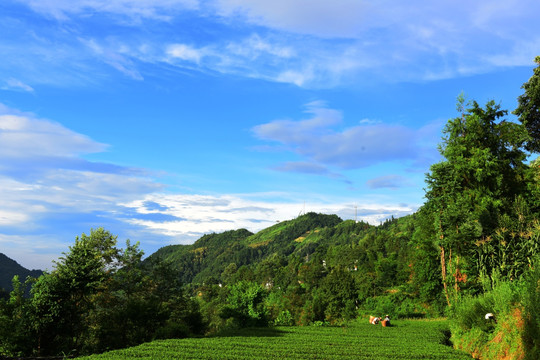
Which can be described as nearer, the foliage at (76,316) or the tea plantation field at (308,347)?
the tea plantation field at (308,347)

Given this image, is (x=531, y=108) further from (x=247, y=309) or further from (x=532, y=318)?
(x=247, y=309)

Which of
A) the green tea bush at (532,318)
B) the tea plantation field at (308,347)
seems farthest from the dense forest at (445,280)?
the tea plantation field at (308,347)

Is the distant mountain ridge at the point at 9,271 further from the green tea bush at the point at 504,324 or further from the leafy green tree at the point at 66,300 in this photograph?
the green tea bush at the point at 504,324

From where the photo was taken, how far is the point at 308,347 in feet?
63.1

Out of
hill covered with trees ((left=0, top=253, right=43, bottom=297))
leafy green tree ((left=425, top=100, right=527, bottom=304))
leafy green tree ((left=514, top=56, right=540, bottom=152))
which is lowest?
hill covered with trees ((left=0, top=253, right=43, bottom=297))

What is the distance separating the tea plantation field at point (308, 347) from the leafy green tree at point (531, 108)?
28.3 m

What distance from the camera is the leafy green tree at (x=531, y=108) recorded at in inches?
1544

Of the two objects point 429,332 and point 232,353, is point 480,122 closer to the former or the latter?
point 429,332

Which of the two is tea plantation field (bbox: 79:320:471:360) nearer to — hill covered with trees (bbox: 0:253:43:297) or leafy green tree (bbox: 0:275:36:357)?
leafy green tree (bbox: 0:275:36:357)

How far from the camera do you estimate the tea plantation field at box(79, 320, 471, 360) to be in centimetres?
1728

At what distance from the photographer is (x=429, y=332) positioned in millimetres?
24156

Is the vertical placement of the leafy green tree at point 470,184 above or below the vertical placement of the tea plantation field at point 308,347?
above

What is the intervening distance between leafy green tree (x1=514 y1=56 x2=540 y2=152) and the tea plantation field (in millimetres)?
28325

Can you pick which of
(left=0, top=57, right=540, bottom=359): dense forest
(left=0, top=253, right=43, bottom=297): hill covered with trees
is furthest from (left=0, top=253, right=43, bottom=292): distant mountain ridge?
(left=0, top=57, right=540, bottom=359): dense forest
